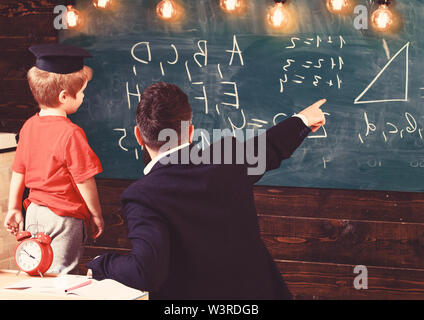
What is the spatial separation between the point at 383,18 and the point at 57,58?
69.1 inches

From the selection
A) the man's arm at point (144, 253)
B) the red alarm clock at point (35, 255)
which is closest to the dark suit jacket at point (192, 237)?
the man's arm at point (144, 253)

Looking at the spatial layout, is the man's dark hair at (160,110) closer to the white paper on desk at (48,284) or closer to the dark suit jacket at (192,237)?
the dark suit jacket at (192,237)

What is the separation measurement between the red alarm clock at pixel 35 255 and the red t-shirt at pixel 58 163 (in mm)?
386

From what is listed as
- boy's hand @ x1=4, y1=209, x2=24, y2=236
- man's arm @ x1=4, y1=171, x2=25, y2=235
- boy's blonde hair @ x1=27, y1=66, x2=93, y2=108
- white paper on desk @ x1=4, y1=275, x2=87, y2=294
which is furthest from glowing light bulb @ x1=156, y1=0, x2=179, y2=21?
white paper on desk @ x1=4, y1=275, x2=87, y2=294

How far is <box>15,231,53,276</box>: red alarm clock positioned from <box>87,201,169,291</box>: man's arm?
0.69m

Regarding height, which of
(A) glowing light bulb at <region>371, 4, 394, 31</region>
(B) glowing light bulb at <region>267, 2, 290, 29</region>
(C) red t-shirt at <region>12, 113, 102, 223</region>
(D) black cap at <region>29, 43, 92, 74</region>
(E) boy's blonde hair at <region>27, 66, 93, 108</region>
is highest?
(B) glowing light bulb at <region>267, 2, 290, 29</region>

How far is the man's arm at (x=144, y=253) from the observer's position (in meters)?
1.40

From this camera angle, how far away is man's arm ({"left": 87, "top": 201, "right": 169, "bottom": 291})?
140 centimetres

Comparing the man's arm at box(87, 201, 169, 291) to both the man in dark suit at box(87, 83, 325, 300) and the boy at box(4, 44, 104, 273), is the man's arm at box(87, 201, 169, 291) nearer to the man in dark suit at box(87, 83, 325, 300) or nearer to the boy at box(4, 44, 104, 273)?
the man in dark suit at box(87, 83, 325, 300)

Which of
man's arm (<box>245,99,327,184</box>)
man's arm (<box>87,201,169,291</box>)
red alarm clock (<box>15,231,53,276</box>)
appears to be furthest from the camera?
red alarm clock (<box>15,231,53,276</box>)

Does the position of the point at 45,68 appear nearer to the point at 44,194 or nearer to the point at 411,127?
the point at 44,194

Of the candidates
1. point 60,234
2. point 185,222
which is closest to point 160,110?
point 185,222

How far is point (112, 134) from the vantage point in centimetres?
361

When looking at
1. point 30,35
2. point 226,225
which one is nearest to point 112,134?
point 30,35
